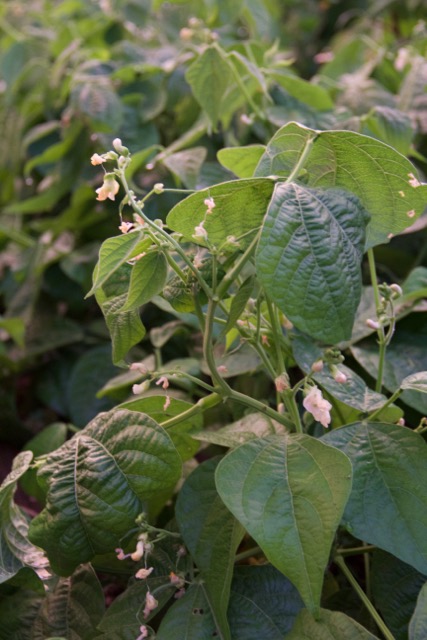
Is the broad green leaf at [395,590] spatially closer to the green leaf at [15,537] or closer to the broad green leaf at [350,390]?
the broad green leaf at [350,390]

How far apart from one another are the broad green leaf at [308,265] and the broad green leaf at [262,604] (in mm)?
293

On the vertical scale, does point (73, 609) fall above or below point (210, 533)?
below

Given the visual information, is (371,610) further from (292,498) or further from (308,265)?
(308,265)

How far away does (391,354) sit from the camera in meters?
0.91

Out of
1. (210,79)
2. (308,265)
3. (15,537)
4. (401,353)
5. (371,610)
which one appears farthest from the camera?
(210,79)

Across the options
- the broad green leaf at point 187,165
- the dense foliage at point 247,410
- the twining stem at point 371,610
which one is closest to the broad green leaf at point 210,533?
the dense foliage at point 247,410

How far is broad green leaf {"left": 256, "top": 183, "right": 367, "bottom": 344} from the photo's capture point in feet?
1.88

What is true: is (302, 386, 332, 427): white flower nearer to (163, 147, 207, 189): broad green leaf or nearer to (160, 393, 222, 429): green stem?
(160, 393, 222, 429): green stem

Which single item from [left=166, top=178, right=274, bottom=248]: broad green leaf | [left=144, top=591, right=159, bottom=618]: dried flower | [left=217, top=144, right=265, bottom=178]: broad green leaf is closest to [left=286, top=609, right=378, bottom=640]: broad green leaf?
[left=144, top=591, right=159, bottom=618]: dried flower

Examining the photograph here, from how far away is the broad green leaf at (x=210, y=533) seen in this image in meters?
0.68

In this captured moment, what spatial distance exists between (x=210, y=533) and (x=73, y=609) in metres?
0.21

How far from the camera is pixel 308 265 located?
0.58 m

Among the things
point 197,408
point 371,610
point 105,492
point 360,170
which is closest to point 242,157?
point 360,170

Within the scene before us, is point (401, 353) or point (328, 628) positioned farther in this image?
point (401, 353)
